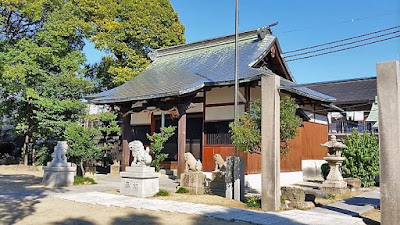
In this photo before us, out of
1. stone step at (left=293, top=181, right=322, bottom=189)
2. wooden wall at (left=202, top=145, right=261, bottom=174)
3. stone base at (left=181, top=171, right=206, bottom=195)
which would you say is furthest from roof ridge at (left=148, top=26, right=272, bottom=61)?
stone base at (left=181, top=171, right=206, bottom=195)

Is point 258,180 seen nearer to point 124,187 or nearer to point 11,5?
point 124,187

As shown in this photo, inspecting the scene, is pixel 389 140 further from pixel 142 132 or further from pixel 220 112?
pixel 142 132

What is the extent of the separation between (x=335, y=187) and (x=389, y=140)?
6.24 m

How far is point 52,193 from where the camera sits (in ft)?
37.3

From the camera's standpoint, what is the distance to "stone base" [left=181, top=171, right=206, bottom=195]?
37.1 feet

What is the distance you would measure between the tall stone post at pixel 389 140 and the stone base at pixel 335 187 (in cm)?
589

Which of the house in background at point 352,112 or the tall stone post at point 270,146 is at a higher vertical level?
the house in background at point 352,112

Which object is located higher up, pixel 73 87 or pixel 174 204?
pixel 73 87

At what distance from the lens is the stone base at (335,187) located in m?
12.5

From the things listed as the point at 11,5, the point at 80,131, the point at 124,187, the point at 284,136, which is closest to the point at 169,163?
the point at 80,131

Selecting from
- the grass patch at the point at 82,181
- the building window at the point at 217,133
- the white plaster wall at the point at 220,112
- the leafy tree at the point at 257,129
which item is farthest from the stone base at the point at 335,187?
the grass patch at the point at 82,181

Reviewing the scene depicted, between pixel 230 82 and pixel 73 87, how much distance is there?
11051 mm

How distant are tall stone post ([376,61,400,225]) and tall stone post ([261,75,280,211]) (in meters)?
2.31

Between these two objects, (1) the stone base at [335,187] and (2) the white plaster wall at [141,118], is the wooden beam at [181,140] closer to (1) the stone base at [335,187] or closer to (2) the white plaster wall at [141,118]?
(2) the white plaster wall at [141,118]
